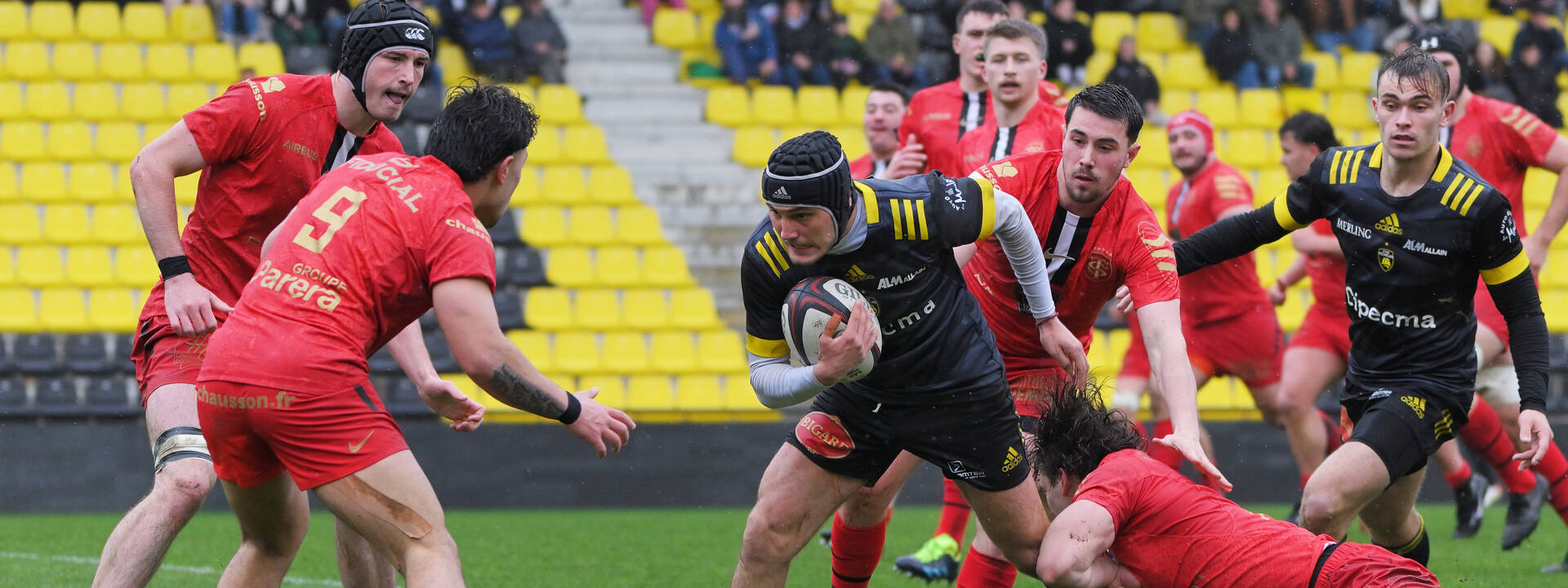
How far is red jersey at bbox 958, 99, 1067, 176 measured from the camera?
6.81 meters

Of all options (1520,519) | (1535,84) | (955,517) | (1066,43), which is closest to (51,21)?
(1066,43)

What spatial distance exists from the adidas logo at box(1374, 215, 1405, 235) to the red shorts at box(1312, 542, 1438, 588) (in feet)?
4.67

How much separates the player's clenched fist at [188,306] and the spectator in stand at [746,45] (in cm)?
996

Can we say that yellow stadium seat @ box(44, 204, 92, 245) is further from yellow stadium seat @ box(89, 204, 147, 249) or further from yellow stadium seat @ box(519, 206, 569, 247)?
yellow stadium seat @ box(519, 206, 569, 247)

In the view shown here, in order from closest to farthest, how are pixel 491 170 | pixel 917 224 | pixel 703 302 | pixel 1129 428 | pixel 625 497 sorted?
pixel 491 170 → pixel 917 224 → pixel 1129 428 → pixel 625 497 → pixel 703 302

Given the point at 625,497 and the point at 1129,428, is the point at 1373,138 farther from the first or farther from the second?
the point at 1129,428

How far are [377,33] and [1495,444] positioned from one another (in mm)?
5820

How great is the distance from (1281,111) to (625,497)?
26.7 ft

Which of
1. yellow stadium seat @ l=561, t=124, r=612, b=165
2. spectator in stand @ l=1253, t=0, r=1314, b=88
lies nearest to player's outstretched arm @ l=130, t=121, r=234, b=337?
yellow stadium seat @ l=561, t=124, r=612, b=165

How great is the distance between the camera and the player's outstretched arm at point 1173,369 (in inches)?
182

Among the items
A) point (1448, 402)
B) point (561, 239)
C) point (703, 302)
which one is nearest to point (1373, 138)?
point (703, 302)

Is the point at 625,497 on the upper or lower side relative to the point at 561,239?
lower

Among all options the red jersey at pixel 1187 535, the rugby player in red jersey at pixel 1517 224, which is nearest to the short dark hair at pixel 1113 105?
the red jersey at pixel 1187 535

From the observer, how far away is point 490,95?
4.19 meters
